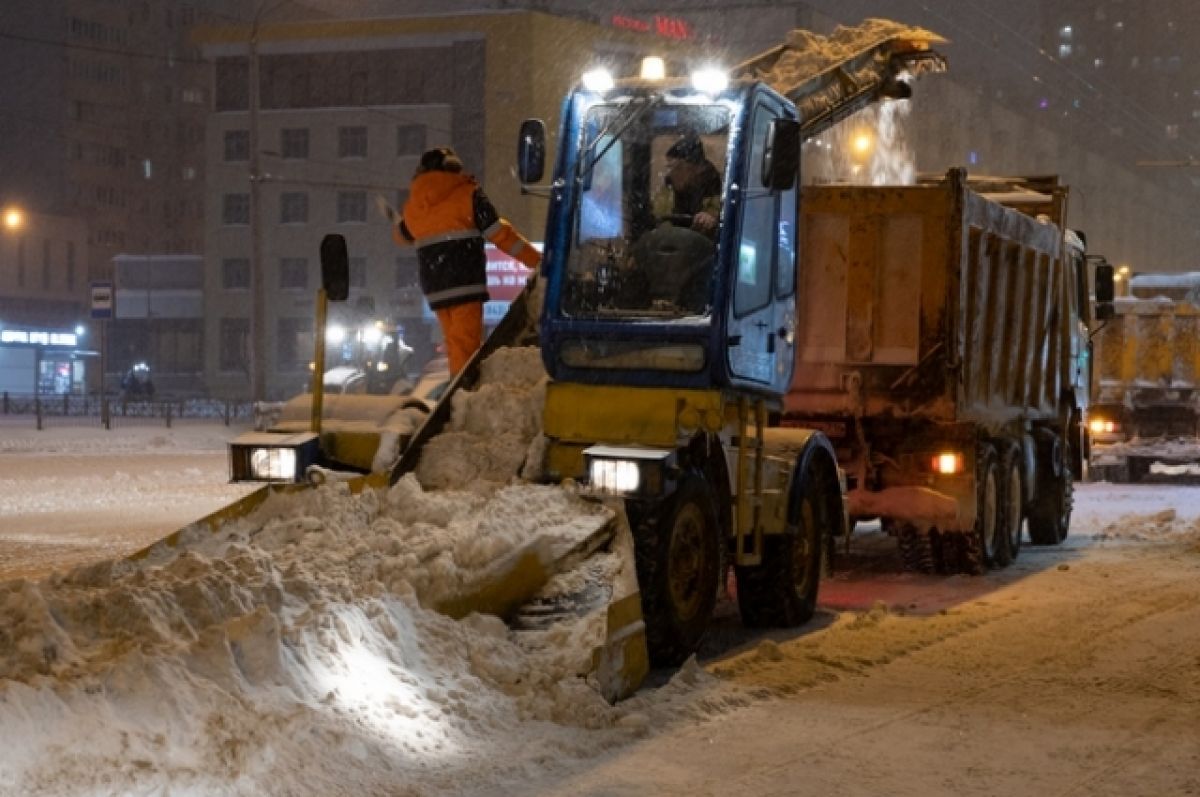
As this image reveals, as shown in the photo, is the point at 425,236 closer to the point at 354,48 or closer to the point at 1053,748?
the point at 1053,748

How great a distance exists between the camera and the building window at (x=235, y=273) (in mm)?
79250

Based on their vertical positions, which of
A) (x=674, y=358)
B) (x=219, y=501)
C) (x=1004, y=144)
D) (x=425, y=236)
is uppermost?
(x=1004, y=144)

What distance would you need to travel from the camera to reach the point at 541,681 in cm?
762

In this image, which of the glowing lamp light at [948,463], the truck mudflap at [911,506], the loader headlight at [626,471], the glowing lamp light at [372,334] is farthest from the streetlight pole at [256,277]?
the loader headlight at [626,471]

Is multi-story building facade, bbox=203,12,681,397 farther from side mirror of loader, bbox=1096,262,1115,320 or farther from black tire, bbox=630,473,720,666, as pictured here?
black tire, bbox=630,473,720,666

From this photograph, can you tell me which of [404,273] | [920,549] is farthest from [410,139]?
[920,549]

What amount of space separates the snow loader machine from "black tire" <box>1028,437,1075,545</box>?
23.1ft

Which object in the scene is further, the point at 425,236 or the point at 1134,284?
the point at 1134,284

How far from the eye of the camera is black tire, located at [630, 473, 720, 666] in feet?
28.9

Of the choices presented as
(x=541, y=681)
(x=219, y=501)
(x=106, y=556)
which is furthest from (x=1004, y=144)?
(x=541, y=681)

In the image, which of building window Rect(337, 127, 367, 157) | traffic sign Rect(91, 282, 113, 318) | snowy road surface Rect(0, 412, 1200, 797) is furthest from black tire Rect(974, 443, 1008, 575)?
building window Rect(337, 127, 367, 157)

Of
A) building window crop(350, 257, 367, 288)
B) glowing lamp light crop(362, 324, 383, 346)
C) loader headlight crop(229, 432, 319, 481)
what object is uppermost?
building window crop(350, 257, 367, 288)

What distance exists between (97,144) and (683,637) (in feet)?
369

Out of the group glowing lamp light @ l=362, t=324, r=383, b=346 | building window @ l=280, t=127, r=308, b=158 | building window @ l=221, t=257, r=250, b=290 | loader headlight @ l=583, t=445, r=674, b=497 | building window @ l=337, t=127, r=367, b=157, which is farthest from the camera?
building window @ l=221, t=257, r=250, b=290
